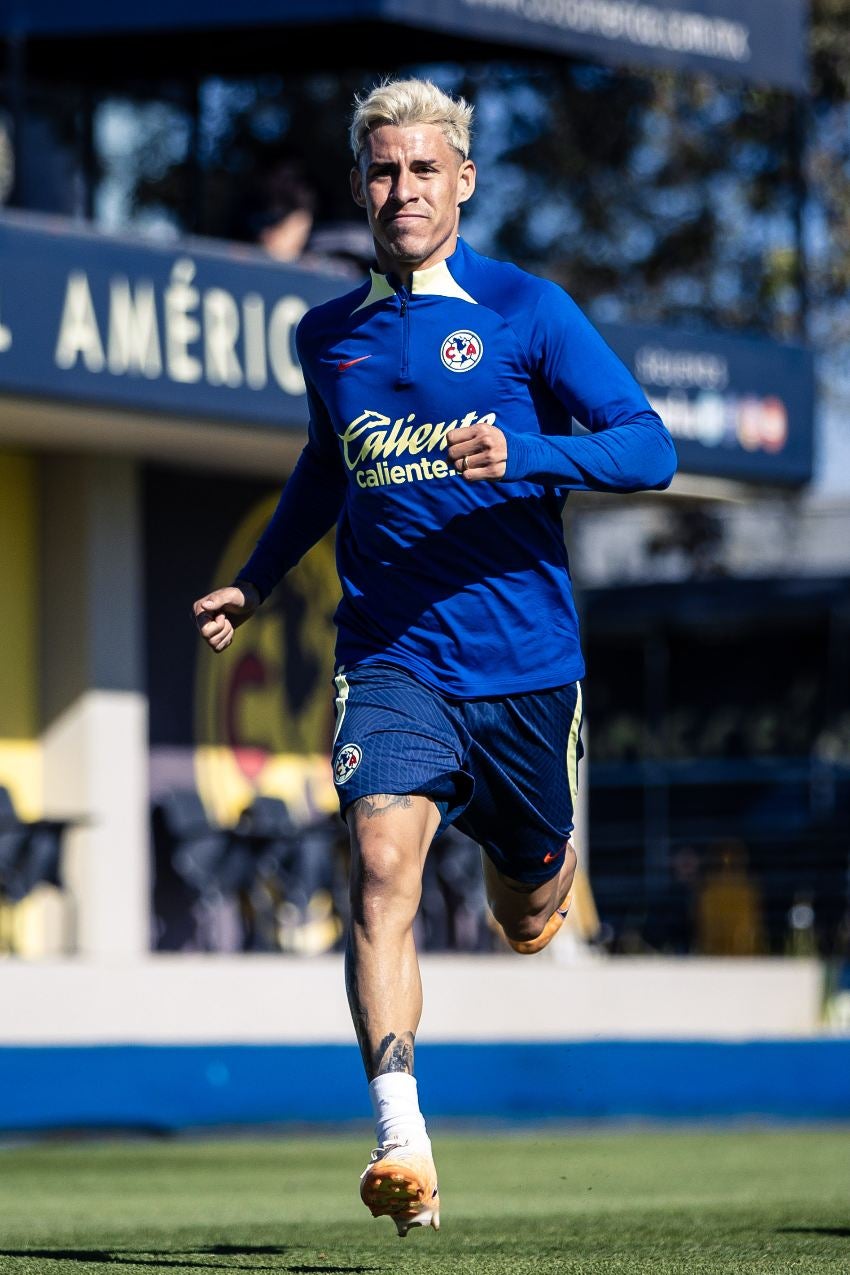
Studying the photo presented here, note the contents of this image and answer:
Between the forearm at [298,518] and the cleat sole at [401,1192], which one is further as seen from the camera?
the forearm at [298,518]

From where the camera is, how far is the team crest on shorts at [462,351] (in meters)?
5.30

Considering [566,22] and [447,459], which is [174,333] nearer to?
[566,22]

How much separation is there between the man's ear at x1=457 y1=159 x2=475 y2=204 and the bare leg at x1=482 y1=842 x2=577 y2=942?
4.58ft

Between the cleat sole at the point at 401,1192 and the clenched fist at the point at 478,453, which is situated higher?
the clenched fist at the point at 478,453

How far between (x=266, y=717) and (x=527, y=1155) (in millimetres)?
6799

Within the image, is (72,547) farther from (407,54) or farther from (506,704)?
(506,704)

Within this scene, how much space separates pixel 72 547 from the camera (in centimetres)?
1568

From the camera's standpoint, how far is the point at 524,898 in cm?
582

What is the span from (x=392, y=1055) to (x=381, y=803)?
0.48 m

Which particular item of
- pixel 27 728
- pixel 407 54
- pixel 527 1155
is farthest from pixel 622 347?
pixel 527 1155

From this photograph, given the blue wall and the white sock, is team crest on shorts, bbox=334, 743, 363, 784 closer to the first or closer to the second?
the white sock

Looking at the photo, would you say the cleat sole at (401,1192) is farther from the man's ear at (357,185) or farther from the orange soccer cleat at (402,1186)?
the man's ear at (357,185)

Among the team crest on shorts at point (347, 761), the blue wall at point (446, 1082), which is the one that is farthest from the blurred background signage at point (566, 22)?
the team crest on shorts at point (347, 761)

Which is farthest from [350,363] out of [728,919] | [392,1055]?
[728,919]
